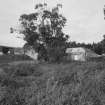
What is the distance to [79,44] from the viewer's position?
59812 mm

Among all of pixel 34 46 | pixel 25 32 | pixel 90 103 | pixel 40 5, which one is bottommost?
pixel 90 103

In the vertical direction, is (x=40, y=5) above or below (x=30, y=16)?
above

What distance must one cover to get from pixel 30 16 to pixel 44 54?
6008 millimetres

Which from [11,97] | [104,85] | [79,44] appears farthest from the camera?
[79,44]

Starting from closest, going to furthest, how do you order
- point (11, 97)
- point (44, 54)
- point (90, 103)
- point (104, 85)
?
point (90, 103) → point (11, 97) → point (104, 85) → point (44, 54)

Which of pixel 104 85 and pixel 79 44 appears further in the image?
pixel 79 44

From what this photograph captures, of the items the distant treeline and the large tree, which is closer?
the large tree

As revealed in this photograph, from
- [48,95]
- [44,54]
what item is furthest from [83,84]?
[44,54]

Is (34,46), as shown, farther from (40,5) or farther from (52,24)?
(40,5)

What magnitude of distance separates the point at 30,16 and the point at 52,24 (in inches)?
136

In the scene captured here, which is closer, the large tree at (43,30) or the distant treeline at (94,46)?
the large tree at (43,30)

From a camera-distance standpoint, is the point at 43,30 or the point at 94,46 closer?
the point at 43,30

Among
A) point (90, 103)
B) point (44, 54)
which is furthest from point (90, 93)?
point (44, 54)

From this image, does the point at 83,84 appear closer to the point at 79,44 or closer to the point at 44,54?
the point at 44,54
